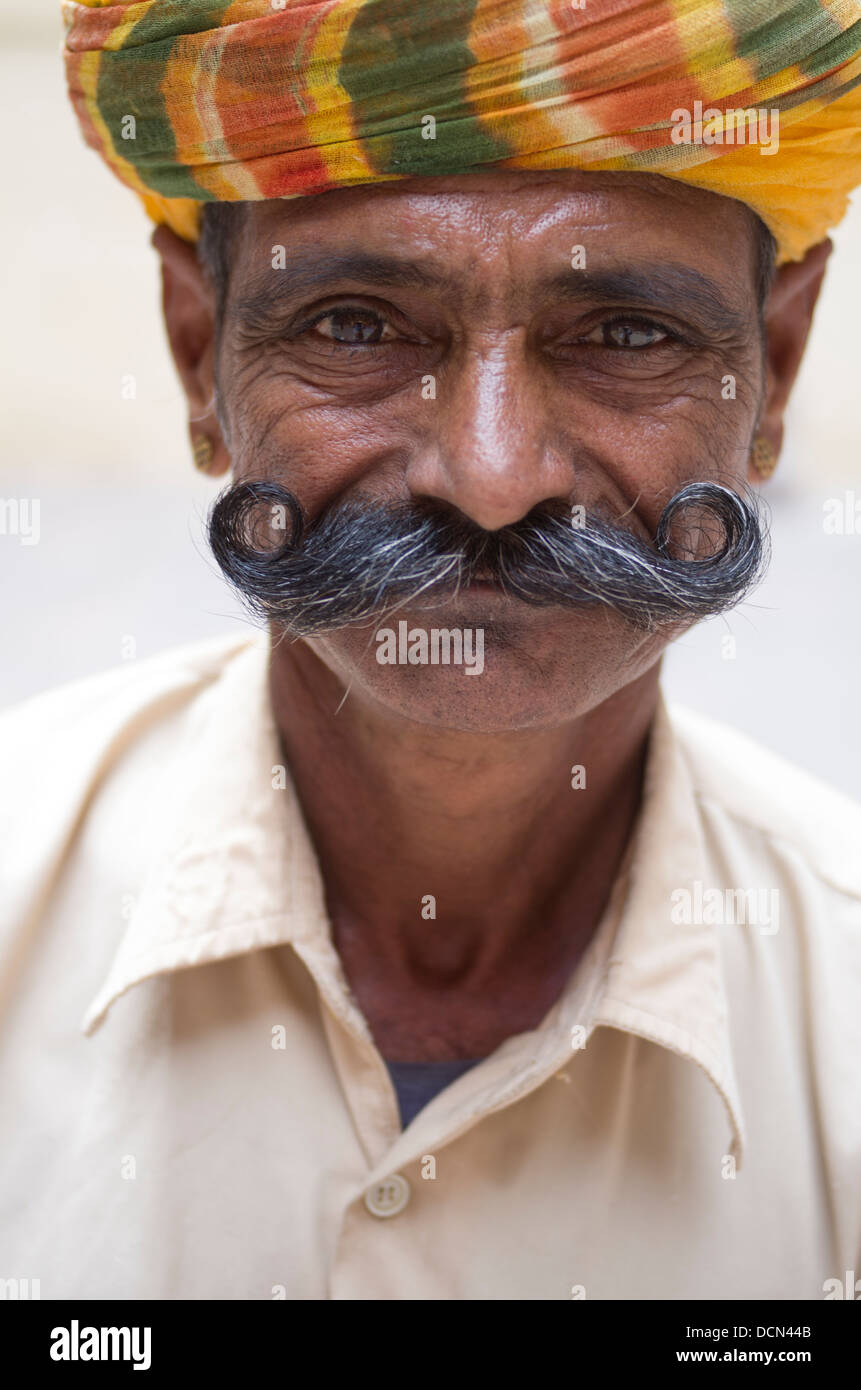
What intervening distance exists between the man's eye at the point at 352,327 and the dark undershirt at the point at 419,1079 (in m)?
0.85

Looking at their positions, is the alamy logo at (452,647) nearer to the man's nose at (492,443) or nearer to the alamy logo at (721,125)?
the man's nose at (492,443)

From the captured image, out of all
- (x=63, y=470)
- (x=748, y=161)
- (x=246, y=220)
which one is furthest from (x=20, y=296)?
(x=748, y=161)

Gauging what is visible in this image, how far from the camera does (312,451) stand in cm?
154

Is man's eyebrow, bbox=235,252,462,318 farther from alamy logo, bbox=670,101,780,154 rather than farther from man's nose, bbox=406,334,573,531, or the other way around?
alamy logo, bbox=670,101,780,154

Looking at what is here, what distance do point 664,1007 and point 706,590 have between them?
18.8 inches

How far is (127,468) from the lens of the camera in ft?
15.6

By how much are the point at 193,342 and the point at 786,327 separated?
78 centimetres

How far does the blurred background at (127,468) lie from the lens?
3.88 metres

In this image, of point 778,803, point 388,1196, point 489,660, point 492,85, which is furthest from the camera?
point 778,803

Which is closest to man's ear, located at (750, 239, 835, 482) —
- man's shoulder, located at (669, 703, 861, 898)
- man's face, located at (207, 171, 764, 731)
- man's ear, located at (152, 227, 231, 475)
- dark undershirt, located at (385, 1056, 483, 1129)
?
man's face, located at (207, 171, 764, 731)

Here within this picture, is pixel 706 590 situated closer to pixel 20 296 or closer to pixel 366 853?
pixel 366 853

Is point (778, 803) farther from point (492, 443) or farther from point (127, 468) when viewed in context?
point (127, 468)

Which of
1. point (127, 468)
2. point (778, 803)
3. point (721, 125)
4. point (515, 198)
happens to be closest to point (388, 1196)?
point (778, 803)

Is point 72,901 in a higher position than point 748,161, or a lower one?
lower
